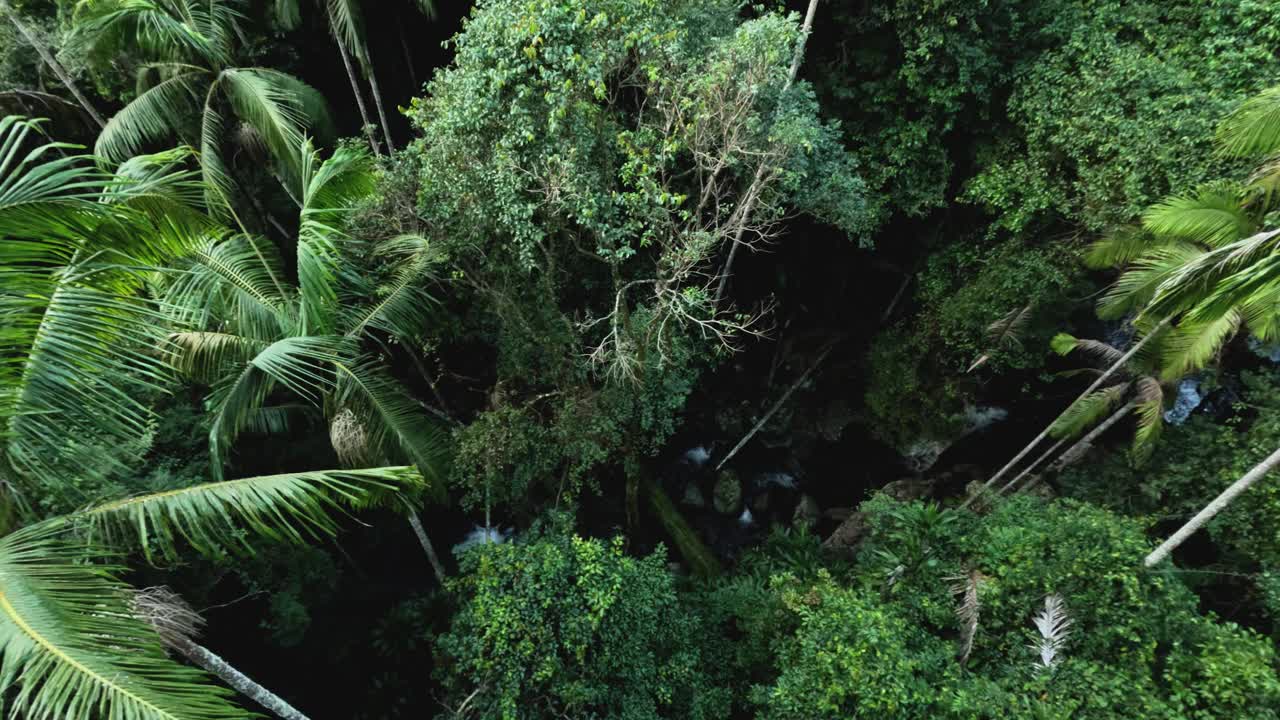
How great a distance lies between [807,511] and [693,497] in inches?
90.2

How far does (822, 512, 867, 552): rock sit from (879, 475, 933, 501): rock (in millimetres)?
874

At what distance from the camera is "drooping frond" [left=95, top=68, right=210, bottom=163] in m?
8.02

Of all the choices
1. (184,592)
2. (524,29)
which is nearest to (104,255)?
(524,29)

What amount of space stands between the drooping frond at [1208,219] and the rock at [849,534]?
19.7 ft

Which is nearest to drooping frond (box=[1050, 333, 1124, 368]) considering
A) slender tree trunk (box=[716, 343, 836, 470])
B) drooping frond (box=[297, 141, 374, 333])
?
slender tree trunk (box=[716, 343, 836, 470])

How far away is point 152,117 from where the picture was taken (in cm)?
823

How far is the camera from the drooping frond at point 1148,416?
7145 mm

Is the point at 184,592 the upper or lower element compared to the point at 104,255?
lower

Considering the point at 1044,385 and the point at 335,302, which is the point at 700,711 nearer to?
the point at 335,302

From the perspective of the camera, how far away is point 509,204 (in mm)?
6480

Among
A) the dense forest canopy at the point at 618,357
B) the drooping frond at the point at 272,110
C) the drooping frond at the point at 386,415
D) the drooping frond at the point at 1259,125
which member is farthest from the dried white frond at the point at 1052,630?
the drooping frond at the point at 272,110

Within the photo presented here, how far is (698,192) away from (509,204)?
301 centimetres

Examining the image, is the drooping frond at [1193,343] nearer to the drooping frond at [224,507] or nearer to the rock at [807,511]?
the rock at [807,511]

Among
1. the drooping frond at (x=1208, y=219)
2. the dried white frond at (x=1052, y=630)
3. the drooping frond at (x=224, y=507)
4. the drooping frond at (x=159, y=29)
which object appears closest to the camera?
the drooping frond at (x=224, y=507)
